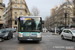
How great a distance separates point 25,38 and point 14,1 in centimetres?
7107

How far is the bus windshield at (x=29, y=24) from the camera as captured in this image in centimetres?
1510

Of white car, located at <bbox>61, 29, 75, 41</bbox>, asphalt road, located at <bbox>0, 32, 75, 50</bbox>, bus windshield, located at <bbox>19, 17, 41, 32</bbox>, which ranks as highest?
bus windshield, located at <bbox>19, 17, 41, 32</bbox>

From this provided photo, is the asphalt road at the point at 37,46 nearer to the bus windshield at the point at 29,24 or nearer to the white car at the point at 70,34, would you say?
the bus windshield at the point at 29,24

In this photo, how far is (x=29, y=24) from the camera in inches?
603

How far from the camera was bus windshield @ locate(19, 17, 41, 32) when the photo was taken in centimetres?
1510

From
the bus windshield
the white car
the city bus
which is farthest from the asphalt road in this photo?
the white car

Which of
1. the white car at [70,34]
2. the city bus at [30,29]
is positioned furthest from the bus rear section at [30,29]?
the white car at [70,34]

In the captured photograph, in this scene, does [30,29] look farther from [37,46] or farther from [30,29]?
[37,46]

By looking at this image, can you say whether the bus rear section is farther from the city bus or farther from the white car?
the white car

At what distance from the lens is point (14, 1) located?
83.4 m

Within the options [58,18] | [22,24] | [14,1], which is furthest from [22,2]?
[22,24]

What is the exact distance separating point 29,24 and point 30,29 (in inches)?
22.4

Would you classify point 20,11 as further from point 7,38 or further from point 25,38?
point 25,38

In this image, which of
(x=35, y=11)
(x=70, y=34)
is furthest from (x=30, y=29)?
(x=35, y=11)
